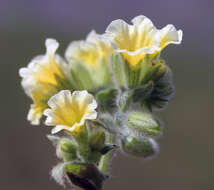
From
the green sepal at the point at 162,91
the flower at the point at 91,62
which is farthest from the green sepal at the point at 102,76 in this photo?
the green sepal at the point at 162,91

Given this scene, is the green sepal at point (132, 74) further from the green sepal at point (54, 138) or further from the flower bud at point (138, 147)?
the green sepal at point (54, 138)

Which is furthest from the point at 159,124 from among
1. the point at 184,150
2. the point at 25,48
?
the point at 25,48

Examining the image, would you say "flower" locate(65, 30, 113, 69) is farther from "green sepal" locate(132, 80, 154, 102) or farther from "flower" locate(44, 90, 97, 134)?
"flower" locate(44, 90, 97, 134)

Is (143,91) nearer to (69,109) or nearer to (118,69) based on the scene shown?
(118,69)

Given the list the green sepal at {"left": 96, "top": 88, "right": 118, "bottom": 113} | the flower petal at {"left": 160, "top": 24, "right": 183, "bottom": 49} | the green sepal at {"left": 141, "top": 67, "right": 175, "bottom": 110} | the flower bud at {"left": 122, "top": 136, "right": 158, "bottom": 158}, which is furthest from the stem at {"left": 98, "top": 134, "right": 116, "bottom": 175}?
the flower petal at {"left": 160, "top": 24, "right": 183, "bottom": 49}

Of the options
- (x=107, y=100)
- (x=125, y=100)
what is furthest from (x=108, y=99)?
(x=125, y=100)

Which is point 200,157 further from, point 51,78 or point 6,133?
point 51,78

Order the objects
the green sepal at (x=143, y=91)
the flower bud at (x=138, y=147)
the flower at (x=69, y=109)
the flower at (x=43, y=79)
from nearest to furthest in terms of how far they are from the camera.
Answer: the flower at (x=69, y=109)
the flower bud at (x=138, y=147)
the green sepal at (x=143, y=91)
the flower at (x=43, y=79)
